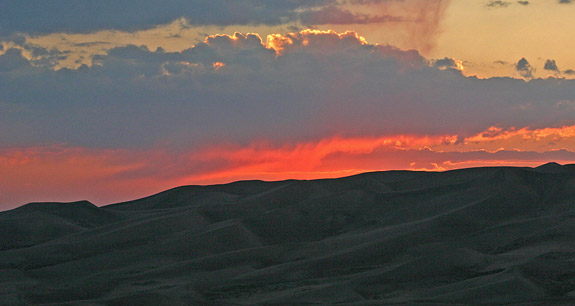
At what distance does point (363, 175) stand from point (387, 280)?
45331mm

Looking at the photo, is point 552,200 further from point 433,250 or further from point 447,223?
point 433,250

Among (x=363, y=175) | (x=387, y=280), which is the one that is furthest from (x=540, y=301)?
(x=363, y=175)

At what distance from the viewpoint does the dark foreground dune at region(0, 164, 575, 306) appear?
41.9 meters

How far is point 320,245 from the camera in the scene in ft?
189

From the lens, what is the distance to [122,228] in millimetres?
70562

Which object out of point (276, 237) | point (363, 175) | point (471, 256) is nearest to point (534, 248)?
point (471, 256)

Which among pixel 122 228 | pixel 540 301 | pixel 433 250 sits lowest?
pixel 540 301

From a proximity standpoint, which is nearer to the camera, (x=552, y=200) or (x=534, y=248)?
(x=534, y=248)

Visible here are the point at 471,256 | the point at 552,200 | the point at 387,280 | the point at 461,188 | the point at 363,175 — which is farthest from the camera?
the point at 363,175

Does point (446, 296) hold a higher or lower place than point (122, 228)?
lower

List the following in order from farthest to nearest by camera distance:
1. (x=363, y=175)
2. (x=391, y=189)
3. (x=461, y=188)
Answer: (x=363, y=175) < (x=391, y=189) < (x=461, y=188)

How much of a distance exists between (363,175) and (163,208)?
68.1 ft

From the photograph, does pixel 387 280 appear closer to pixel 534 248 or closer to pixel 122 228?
pixel 534 248

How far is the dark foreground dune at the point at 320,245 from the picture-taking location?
41.9 m
